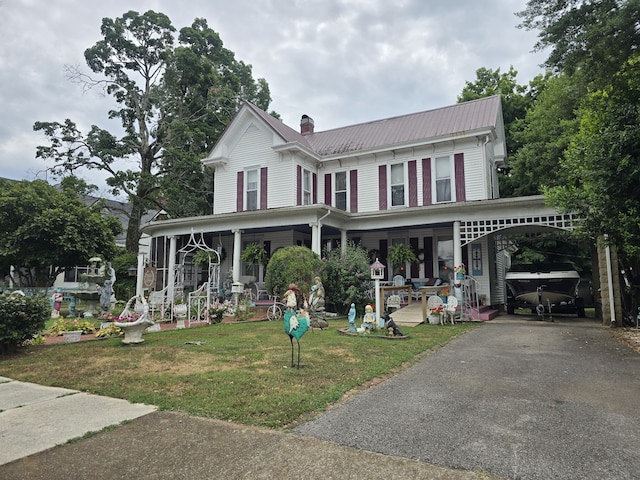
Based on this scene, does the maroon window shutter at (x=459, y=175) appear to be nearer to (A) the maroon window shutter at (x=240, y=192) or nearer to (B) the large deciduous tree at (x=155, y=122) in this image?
(A) the maroon window shutter at (x=240, y=192)

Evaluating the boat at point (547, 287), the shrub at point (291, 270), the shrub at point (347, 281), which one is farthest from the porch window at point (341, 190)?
the boat at point (547, 287)

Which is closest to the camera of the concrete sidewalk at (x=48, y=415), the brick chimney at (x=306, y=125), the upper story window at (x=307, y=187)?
the concrete sidewalk at (x=48, y=415)

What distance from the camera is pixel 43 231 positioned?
1725cm

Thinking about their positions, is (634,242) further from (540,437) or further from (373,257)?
(373,257)

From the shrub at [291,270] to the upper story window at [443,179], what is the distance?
257 inches

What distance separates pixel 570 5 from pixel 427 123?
8.69 metres

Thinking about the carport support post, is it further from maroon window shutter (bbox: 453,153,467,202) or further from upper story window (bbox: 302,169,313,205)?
upper story window (bbox: 302,169,313,205)

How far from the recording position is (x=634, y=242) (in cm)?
907

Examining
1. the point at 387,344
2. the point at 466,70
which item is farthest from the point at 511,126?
the point at 387,344

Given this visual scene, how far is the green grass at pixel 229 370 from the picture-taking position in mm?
4380

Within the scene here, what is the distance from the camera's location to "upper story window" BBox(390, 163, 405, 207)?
16.8 metres

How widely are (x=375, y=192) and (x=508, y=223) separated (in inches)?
224

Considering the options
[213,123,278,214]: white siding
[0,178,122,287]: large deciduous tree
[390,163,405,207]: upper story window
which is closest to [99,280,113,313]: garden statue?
[0,178,122,287]: large deciduous tree

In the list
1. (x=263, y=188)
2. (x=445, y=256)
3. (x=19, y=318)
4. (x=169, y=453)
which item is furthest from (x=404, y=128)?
(x=169, y=453)
